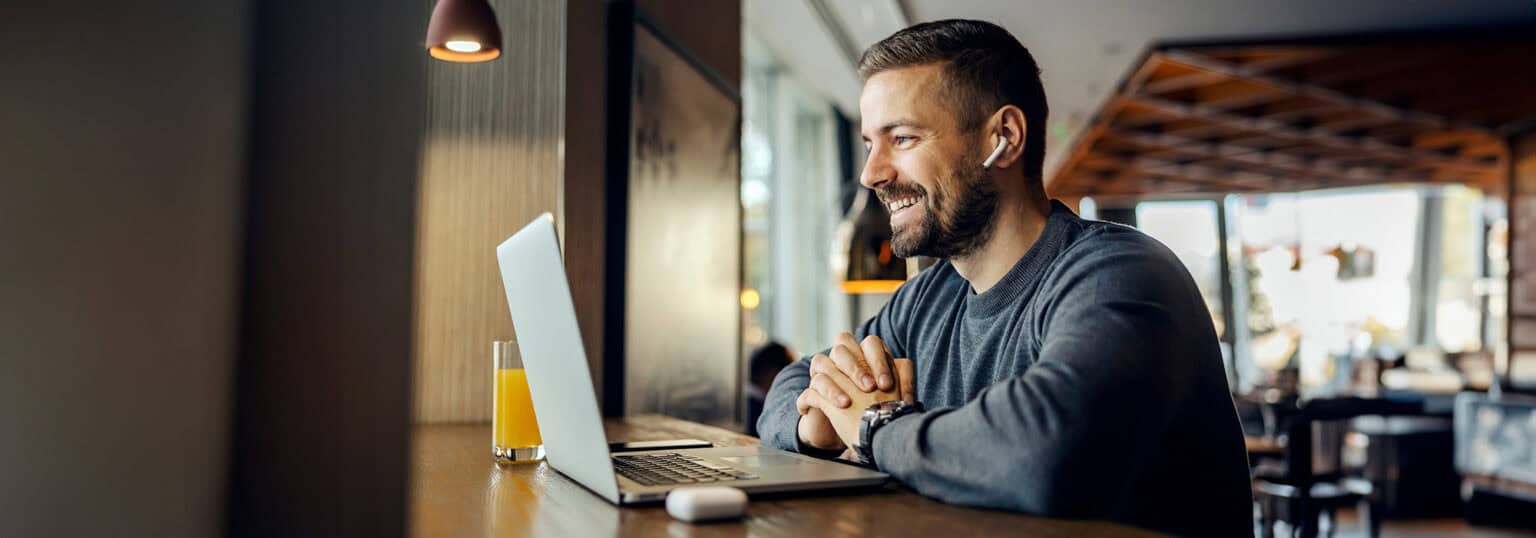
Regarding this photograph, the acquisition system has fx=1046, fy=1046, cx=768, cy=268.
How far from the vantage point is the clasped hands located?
129 centimetres

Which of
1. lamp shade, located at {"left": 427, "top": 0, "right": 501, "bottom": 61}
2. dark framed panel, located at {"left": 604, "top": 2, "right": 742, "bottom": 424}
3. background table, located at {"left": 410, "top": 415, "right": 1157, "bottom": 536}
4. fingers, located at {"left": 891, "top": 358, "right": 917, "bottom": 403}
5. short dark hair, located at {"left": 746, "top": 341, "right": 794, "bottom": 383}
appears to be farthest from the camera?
short dark hair, located at {"left": 746, "top": 341, "right": 794, "bottom": 383}

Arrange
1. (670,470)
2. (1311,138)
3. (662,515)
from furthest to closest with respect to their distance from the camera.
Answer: (1311,138) < (670,470) < (662,515)

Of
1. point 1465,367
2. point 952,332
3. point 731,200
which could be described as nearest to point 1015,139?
point 952,332

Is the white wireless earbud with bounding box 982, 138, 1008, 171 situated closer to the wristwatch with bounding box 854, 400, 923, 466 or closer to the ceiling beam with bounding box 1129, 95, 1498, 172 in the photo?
the wristwatch with bounding box 854, 400, 923, 466

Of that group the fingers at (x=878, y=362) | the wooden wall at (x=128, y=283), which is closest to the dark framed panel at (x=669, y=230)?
the fingers at (x=878, y=362)

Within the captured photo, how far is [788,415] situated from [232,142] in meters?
1.01

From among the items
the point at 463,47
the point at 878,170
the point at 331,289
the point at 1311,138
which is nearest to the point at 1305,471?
the point at 878,170

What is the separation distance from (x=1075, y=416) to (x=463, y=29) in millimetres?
1048

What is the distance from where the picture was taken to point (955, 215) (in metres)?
1.52

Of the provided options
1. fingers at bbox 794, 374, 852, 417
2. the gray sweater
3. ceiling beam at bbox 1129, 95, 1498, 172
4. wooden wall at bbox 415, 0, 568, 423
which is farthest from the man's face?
ceiling beam at bbox 1129, 95, 1498, 172

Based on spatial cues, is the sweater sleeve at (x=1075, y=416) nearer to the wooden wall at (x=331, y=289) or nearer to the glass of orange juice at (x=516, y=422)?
the glass of orange juice at (x=516, y=422)

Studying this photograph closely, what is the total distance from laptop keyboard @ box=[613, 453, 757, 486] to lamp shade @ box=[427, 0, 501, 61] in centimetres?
67

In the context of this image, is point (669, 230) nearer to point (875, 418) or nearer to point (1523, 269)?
point (875, 418)

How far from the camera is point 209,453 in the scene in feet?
1.79
